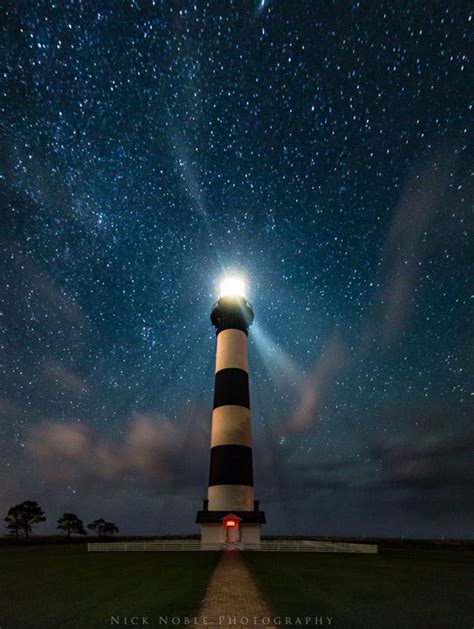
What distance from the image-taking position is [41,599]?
1333 centimetres

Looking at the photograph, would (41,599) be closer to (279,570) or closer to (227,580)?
(227,580)

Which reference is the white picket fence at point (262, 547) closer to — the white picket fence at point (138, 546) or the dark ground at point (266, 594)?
the white picket fence at point (138, 546)

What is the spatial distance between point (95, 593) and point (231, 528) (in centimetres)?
1980

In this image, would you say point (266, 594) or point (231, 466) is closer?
point (266, 594)

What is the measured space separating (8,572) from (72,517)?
176 ft

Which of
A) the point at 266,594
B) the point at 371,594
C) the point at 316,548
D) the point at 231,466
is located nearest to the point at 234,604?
the point at 266,594

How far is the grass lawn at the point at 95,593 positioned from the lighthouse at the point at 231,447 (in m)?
10.6

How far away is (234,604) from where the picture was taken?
37.8ft

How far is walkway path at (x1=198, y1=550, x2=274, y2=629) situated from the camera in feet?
32.5

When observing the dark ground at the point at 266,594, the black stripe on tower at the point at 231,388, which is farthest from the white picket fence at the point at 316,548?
the black stripe on tower at the point at 231,388

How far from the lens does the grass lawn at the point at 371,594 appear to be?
10773mm

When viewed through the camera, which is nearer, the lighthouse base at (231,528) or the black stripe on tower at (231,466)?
the lighthouse base at (231,528)

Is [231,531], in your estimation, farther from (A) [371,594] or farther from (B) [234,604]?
(B) [234,604]

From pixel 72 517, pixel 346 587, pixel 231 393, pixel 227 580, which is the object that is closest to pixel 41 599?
pixel 227 580
